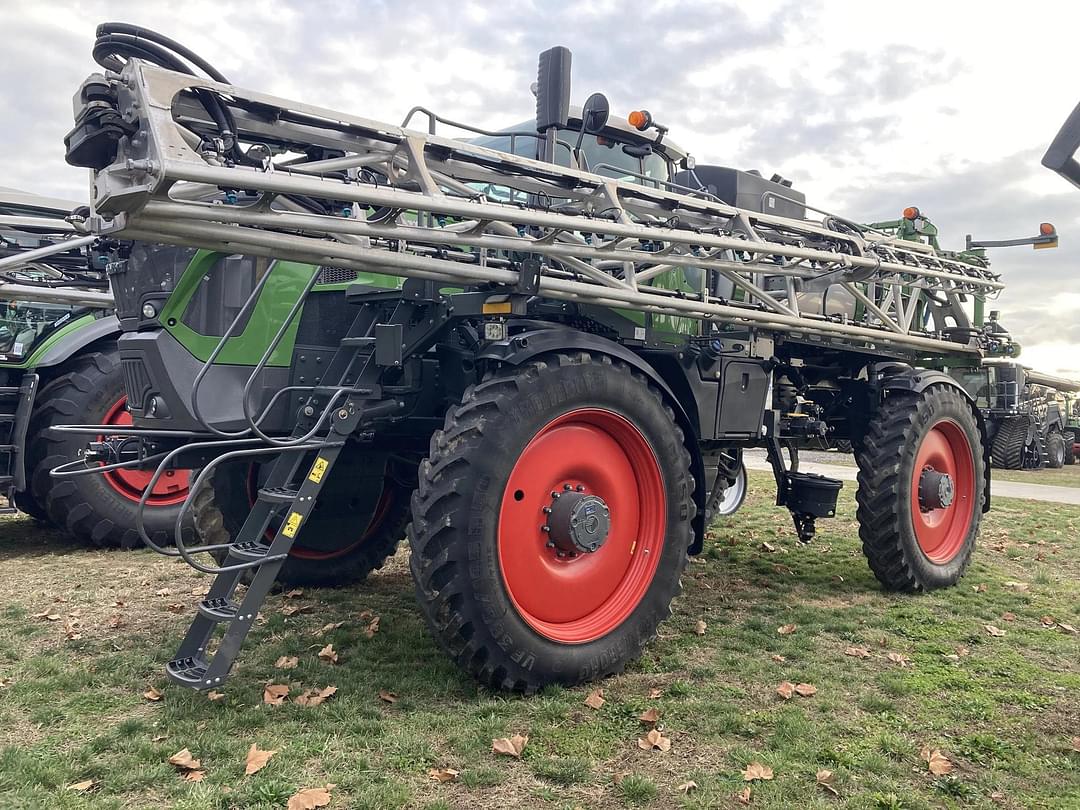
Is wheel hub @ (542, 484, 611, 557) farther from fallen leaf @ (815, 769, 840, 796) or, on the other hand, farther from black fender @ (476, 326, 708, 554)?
fallen leaf @ (815, 769, 840, 796)

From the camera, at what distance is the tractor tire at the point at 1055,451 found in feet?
67.3

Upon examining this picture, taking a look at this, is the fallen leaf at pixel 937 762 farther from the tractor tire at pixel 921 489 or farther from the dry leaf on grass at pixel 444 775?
the tractor tire at pixel 921 489

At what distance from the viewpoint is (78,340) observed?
7.31 meters

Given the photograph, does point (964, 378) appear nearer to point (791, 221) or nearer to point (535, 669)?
point (791, 221)

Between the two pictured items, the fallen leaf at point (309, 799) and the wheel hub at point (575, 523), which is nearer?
the fallen leaf at point (309, 799)

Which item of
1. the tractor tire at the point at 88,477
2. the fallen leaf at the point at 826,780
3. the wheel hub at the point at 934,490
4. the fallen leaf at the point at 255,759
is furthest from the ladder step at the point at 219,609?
the wheel hub at the point at 934,490

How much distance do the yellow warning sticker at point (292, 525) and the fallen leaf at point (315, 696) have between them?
755 mm

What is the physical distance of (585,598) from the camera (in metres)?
4.24

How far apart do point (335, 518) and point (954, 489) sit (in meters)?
4.88

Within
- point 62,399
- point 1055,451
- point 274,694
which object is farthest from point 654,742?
Result: point 1055,451

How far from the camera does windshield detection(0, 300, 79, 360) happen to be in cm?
753

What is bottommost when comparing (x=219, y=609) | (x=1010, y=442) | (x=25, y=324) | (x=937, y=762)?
(x=937, y=762)

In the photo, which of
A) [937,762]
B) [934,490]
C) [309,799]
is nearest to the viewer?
[309,799]

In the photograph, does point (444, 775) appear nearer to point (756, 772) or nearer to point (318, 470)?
point (756, 772)
